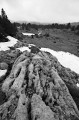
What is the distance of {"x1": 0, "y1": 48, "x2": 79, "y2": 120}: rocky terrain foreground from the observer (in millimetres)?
8781

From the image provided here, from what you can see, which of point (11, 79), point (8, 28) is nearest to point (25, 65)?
point (11, 79)

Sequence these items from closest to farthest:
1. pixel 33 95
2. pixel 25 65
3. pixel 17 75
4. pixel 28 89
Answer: pixel 33 95
pixel 28 89
pixel 17 75
pixel 25 65

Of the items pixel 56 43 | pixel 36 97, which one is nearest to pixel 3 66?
pixel 36 97

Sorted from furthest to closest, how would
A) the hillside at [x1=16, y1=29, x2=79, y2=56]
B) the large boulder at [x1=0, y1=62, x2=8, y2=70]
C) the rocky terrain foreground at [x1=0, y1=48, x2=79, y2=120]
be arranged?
the hillside at [x1=16, y1=29, x2=79, y2=56], the large boulder at [x1=0, y1=62, x2=8, y2=70], the rocky terrain foreground at [x1=0, y1=48, x2=79, y2=120]

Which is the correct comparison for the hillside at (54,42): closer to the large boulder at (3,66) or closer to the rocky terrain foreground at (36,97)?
the large boulder at (3,66)

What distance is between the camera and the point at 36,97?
32.8 feet

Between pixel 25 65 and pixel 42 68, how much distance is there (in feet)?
8.30

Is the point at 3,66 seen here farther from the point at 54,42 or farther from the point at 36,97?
the point at 54,42

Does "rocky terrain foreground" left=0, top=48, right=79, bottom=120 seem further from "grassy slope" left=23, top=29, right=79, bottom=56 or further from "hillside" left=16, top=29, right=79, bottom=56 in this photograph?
"grassy slope" left=23, top=29, right=79, bottom=56

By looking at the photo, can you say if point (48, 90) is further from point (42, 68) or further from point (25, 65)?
point (25, 65)

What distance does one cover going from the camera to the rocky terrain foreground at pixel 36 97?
8781mm

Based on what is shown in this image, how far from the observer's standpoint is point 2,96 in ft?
35.8

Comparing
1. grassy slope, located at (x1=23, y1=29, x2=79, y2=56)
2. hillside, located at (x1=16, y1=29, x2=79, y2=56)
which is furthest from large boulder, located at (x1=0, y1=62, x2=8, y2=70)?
grassy slope, located at (x1=23, y1=29, x2=79, y2=56)

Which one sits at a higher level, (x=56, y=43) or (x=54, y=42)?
(x=54, y=42)
